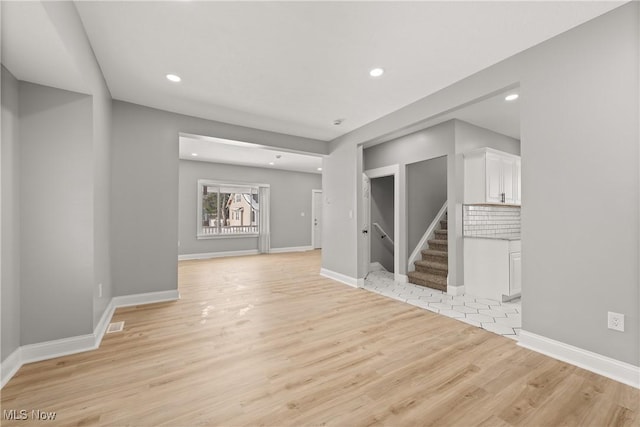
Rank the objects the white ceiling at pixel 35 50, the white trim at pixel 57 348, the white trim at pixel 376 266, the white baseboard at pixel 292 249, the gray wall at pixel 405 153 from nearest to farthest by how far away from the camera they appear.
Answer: the white ceiling at pixel 35 50 → the white trim at pixel 57 348 → the gray wall at pixel 405 153 → the white trim at pixel 376 266 → the white baseboard at pixel 292 249

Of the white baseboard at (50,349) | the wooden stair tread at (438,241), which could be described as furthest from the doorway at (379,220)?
the white baseboard at (50,349)

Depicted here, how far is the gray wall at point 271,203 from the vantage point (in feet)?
24.3

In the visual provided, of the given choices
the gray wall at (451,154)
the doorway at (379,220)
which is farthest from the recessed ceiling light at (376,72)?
the doorway at (379,220)

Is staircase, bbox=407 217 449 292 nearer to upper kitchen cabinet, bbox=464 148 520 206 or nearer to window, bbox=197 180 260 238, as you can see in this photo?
upper kitchen cabinet, bbox=464 148 520 206

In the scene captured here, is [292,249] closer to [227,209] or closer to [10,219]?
[227,209]

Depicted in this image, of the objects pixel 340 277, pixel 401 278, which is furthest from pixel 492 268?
pixel 340 277

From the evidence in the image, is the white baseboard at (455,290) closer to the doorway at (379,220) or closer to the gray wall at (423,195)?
the gray wall at (423,195)

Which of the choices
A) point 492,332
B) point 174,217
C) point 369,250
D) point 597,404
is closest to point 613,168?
point 597,404

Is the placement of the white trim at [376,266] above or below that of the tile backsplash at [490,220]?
below

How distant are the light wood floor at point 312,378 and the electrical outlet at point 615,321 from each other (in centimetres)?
38

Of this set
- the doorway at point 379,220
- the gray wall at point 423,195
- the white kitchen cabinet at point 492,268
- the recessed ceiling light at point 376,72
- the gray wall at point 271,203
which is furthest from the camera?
the gray wall at point 271,203

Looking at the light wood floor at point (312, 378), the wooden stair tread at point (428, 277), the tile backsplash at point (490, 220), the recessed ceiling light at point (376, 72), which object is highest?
the recessed ceiling light at point (376, 72)

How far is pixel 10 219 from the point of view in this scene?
79.1 inches

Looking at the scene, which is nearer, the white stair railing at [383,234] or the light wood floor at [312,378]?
the light wood floor at [312,378]
